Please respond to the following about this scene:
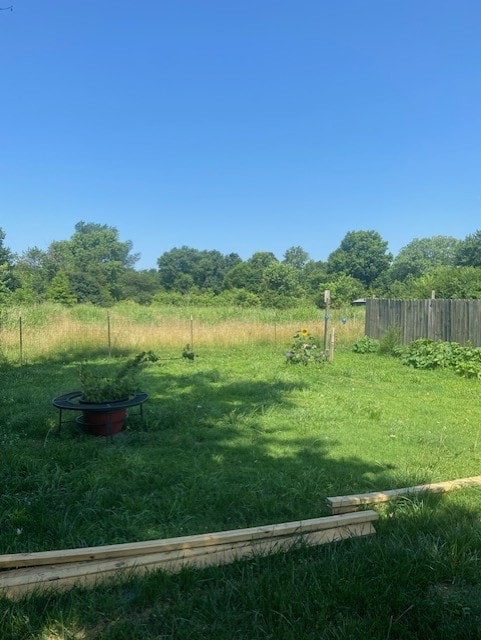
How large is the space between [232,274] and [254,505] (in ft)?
192

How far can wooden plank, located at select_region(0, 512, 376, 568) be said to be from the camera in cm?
248

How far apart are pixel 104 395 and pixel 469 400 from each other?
217 inches

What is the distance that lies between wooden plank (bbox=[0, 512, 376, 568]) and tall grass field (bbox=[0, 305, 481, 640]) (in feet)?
0.45

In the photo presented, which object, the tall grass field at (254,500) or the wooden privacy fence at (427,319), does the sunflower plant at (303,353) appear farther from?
the wooden privacy fence at (427,319)

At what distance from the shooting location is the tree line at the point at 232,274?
39.8 metres

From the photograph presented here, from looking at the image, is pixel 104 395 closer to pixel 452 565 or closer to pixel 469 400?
pixel 452 565

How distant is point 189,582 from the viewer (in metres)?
2.45

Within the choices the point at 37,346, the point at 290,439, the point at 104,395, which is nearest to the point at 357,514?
the point at 290,439

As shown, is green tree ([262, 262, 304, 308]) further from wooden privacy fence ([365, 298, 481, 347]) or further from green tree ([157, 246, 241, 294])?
wooden privacy fence ([365, 298, 481, 347])

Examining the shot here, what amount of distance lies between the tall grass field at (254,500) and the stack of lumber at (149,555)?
2.4 inches

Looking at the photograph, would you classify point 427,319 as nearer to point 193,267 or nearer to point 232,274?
point 232,274

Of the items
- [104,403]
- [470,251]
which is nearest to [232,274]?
[470,251]

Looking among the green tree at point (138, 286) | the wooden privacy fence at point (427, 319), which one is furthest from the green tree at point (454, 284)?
the green tree at point (138, 286)

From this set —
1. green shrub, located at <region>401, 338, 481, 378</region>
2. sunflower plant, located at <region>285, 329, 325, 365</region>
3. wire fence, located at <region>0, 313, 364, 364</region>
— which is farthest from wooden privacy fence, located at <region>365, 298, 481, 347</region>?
sunflower plant, located at <region>285, 329, 325, 365</region>
